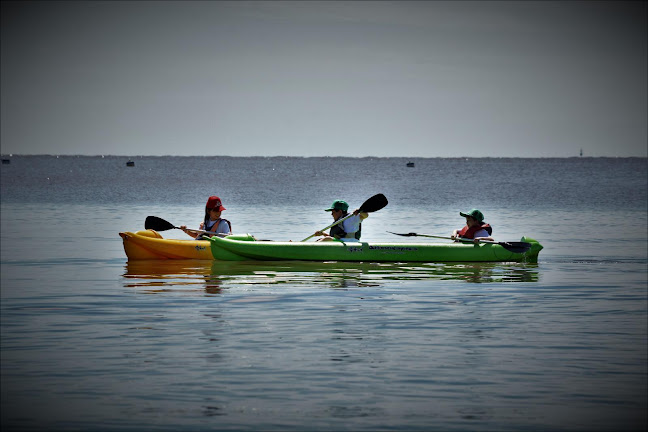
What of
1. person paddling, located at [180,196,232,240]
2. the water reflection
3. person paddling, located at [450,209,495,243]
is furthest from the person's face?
person paddling, located at [180,196,232,240]

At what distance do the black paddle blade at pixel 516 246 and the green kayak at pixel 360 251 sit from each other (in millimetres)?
45

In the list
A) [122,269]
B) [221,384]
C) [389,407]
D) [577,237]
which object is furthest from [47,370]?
[577,237]

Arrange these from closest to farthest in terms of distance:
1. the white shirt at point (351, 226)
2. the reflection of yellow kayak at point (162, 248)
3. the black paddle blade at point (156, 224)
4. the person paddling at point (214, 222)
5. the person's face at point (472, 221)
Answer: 1. the person's face at point (472, 221)
2. the white shirt at point (351, 226)
3. the reflection of yellow kayak at point (162, 248)
4. the person paddling at point (214, 222)
5. the black paddle blade at point (156, 224)

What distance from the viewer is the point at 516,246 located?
18.3 metres

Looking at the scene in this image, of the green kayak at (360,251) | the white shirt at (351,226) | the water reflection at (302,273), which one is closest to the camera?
the water reflection at (302,273)

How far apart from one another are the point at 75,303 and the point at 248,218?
22.7m

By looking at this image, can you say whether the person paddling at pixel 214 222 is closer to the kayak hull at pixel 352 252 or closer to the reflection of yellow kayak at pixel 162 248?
the reflection of yellow kayak at pixel 162 248

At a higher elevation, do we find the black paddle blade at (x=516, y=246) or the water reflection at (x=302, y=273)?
the black paddle blade at (x=516, y=246)

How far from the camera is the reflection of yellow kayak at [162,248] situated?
61.1 feet

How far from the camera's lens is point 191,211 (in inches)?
1624

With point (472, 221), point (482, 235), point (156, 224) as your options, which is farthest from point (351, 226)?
point (156, 224)

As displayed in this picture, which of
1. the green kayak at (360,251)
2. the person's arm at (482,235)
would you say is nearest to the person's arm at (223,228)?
the green kayak at (360,251)

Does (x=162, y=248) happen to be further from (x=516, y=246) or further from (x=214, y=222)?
(x=516, y=246)

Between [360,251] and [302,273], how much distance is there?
5.36ft
